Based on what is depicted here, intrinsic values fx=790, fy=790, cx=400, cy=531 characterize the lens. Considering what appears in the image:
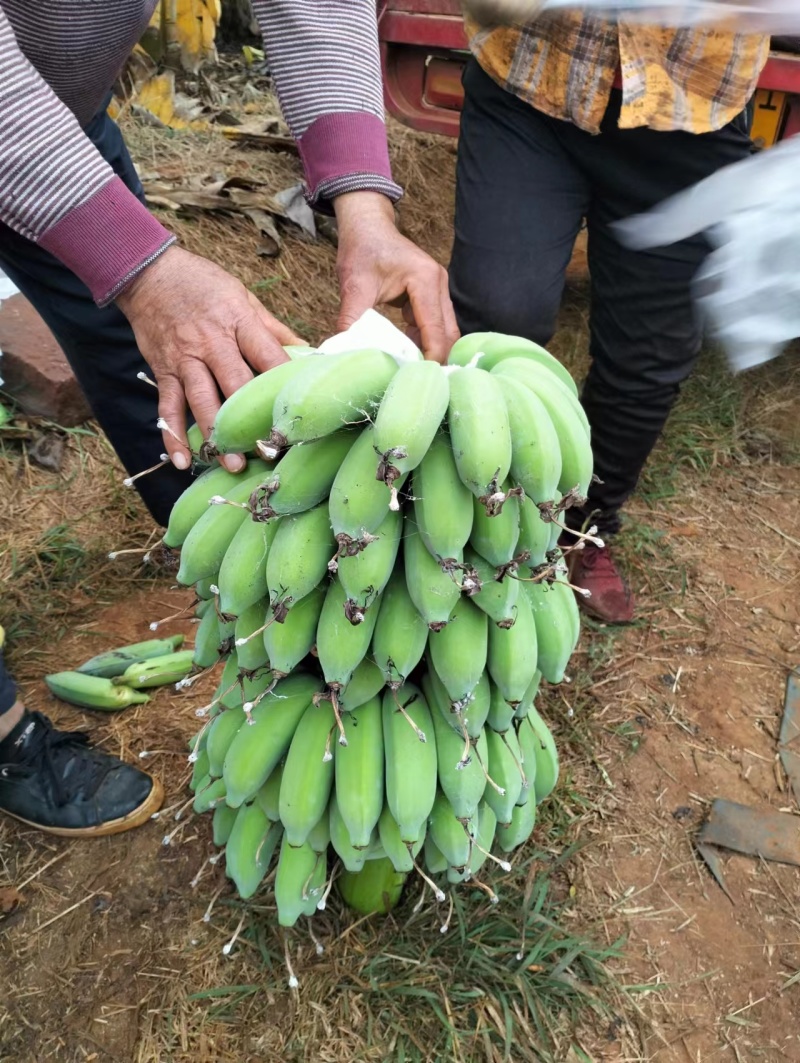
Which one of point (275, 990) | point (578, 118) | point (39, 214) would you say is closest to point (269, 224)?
point (578, 118)

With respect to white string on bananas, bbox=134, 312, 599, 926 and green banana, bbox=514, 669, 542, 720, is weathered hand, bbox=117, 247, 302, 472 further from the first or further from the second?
green banana, bbox=514, 669, 542, 720

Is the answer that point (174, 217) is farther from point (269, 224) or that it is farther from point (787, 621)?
point (787, 621)

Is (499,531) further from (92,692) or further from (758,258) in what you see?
(92,692)

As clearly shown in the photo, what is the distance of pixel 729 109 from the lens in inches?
73.1

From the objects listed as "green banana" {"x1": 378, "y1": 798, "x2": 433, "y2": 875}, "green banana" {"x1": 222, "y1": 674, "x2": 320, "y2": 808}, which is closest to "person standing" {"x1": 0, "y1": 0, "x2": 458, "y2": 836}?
"green banana" {"x1": 222, "y1": 674, "x2": 320, "y2": 808}

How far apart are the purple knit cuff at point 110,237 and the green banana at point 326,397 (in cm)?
49

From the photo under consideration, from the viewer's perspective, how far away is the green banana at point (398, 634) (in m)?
1.13

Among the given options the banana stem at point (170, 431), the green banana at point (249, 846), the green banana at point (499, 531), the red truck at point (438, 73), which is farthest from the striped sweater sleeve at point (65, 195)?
the red truck at point (438, 73)

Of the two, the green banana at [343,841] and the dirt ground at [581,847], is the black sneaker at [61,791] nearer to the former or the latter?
the dirt ground at [581,847]

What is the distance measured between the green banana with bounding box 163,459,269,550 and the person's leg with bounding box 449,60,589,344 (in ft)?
4.24

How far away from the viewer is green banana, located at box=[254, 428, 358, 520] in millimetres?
1008

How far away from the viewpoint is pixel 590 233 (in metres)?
2.29

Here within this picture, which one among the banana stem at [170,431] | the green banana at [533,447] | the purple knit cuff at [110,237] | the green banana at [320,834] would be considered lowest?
the green banana at [320,834]

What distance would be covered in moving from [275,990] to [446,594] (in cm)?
120
